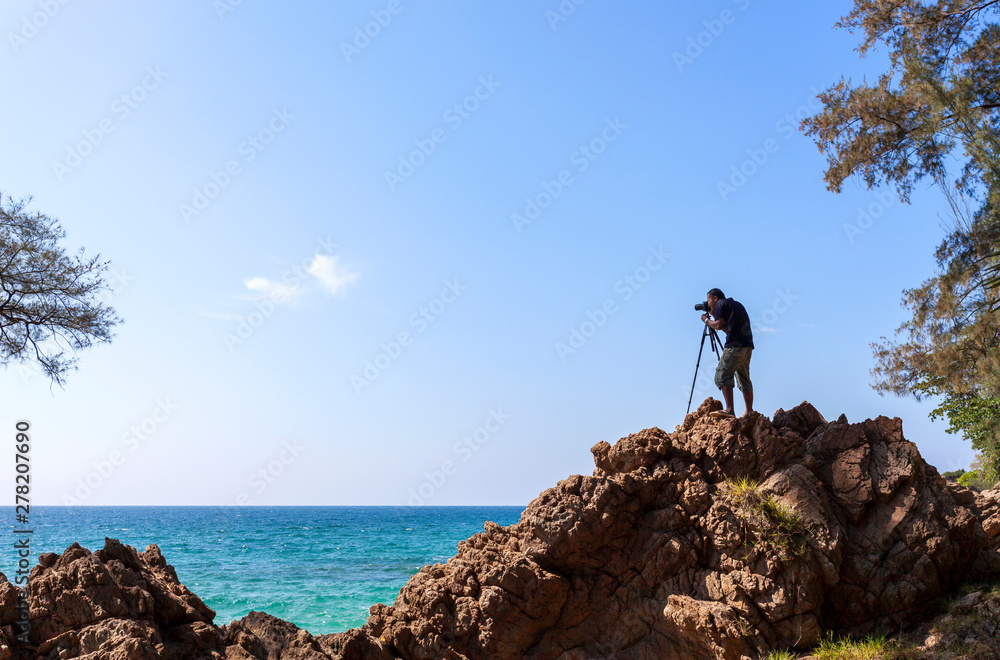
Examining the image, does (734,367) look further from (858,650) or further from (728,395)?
(858,650)

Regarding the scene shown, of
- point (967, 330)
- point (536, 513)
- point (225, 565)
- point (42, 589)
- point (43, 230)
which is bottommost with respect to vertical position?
point (225, 565)

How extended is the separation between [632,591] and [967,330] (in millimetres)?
10219

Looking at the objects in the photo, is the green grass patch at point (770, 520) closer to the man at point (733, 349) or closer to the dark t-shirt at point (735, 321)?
the man at point (733, 349)

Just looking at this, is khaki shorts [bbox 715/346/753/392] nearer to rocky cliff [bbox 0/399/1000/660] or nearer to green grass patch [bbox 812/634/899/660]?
rocky cliff [bbox 0/399/1000/660]

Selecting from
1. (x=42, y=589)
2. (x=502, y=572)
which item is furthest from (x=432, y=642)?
(x=42, y=589)

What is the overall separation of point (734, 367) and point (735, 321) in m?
0.64

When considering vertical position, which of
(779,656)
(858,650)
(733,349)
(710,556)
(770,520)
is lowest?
(779,656)

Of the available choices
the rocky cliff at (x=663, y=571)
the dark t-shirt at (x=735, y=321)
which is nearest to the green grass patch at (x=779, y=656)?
the rocky cliff at (x=663, y=571)

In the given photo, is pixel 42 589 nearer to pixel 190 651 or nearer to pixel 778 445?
pixel 190 651

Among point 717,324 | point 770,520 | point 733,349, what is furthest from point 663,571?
point 717,324

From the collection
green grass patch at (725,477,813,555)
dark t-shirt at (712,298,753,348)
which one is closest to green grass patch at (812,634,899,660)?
green grass patch at (725,477,813,555)

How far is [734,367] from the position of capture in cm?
893

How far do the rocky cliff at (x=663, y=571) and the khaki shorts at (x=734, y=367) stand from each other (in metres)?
0.98

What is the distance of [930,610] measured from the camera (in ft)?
22.6
